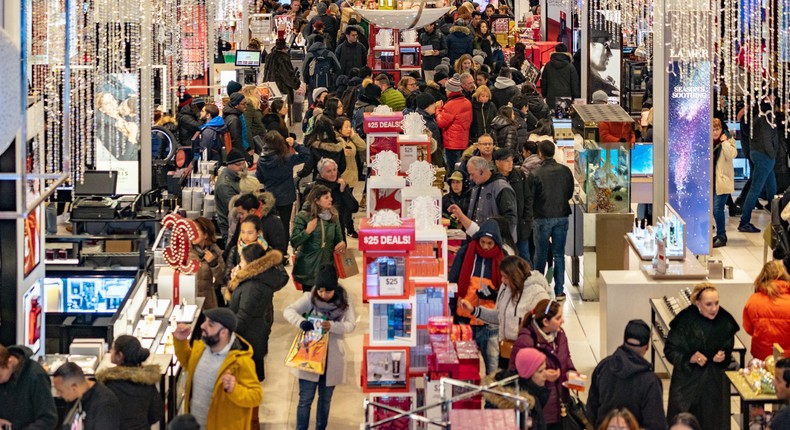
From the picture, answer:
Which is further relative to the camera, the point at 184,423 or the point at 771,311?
the point at 771,311

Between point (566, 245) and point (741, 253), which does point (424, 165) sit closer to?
point (566, 245)

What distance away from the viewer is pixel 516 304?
888cm

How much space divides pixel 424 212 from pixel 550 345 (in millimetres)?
2209

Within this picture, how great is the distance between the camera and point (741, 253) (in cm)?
1398

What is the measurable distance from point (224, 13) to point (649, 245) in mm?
14884

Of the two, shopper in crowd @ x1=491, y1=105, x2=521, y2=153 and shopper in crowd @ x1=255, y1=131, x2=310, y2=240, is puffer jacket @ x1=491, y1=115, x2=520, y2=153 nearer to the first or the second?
shopper in crowd @ x1=491, y1=105, x2=521, y2=153

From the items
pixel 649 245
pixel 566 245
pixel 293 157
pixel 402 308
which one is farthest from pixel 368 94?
pixel 402 308

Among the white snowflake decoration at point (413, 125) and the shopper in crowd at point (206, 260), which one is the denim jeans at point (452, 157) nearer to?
the white snowflake decoration at point (413, 125)

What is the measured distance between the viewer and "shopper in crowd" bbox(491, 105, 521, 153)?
1379cm

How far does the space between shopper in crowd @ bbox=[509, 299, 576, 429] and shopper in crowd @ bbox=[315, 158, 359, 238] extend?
3.84 m

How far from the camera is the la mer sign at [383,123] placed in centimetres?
1325

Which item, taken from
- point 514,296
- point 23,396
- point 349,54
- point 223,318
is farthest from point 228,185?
point 349,54

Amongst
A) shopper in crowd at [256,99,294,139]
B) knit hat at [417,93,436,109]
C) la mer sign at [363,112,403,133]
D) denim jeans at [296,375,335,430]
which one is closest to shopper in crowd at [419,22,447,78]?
shopper in crowd at [256,99,294,139]

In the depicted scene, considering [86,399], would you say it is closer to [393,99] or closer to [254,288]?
[254,288]
